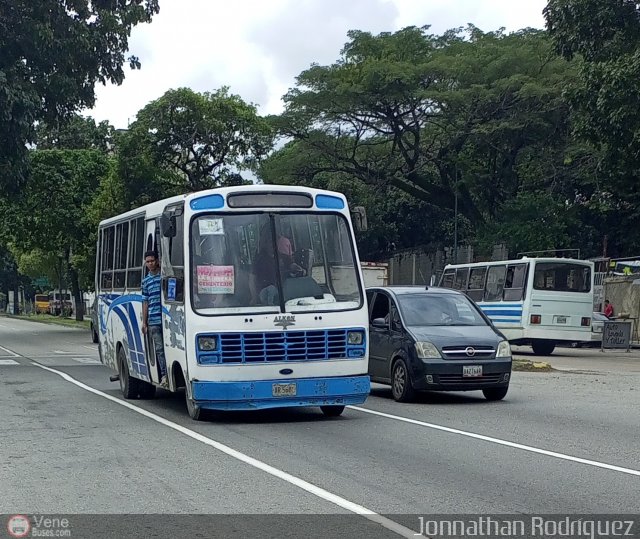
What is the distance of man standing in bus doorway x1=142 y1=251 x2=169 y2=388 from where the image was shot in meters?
14.0

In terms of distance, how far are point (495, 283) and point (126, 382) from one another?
1796 cm

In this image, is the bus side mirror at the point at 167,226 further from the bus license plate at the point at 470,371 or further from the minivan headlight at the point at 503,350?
the minivan headlight at the point at 503,350

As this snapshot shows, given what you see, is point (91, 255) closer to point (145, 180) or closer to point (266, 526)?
point (145, 180)

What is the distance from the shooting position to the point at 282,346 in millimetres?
12461

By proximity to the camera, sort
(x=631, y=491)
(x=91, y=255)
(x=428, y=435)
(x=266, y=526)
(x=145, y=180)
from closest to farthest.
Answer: (x=266, y=526) < (x=631, y=491) < (x=428, y=435) < (x=145, y=180) < (x=91, y=255)

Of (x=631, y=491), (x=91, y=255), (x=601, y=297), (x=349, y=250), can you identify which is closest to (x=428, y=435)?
(x=349, y=250)

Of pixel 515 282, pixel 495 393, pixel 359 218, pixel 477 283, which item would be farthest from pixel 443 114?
pixel 359 218

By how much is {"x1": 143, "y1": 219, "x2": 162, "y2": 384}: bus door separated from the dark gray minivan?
3790mm

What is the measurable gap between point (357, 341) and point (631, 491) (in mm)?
5023

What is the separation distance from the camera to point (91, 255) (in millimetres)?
53250

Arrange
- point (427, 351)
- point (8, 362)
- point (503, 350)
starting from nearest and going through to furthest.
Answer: point (427, 351), point (503, 350), point (8, 362)

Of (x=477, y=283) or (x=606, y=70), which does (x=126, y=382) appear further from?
(x=477, y=283)

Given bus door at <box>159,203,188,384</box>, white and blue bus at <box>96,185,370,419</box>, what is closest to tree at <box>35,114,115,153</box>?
bus door at <box>159,203,188,384</box>

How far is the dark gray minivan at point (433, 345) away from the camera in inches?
591
